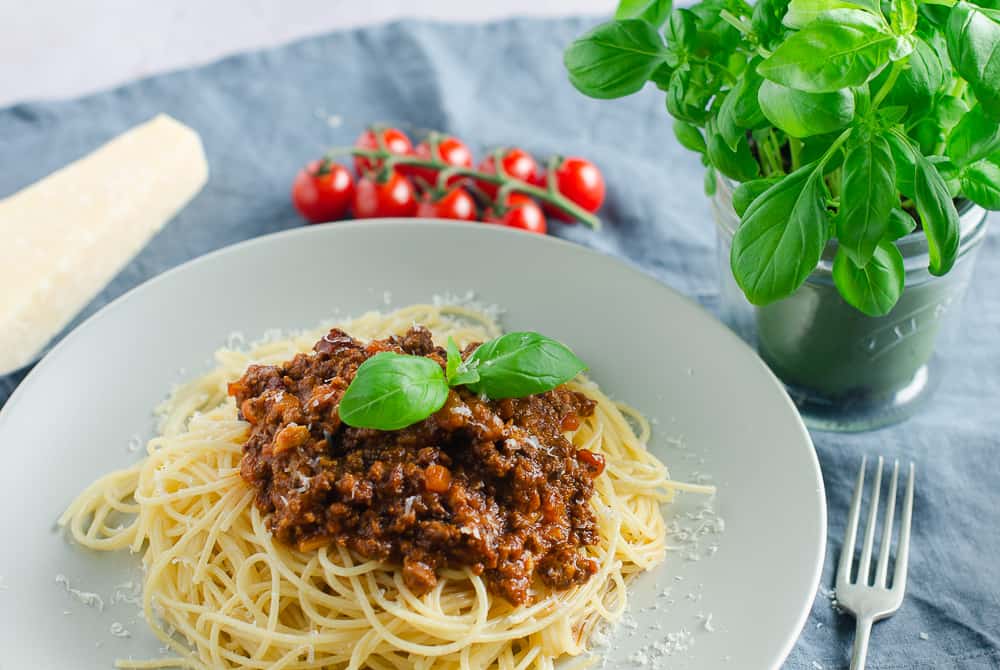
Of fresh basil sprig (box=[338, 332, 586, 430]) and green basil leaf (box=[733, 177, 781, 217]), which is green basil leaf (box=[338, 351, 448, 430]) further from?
green basil leaf (box=[733, 177, 781, 217])

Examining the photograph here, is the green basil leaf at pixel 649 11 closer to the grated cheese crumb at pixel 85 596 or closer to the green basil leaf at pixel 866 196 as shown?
the green basil leaf at pixel 866 196

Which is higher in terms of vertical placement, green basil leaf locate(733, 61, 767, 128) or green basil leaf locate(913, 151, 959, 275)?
green basil leaf locate(733, 61, 767, 128)

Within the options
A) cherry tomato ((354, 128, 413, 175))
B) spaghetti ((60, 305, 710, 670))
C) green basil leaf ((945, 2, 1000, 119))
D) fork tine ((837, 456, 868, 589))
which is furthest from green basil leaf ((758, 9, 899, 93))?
cherry tomato ((354, 128, 413, 175))

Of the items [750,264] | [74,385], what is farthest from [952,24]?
[74,385]

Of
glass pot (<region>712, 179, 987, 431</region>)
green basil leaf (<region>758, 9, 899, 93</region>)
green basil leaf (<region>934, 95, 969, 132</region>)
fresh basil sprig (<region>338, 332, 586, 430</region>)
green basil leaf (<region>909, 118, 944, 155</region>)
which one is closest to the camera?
green basil leaf (<region>758, 9, 899, 93</region>)

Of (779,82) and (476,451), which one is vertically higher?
(779,82)

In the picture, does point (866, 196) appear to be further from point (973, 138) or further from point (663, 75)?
point (663, 75)

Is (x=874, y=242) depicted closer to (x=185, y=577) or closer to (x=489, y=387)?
(x=489, y=387)
